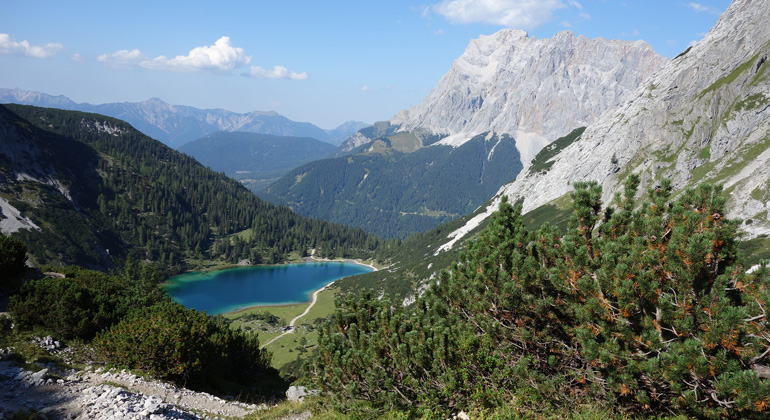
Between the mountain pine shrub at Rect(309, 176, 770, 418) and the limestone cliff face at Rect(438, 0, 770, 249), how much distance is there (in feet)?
364

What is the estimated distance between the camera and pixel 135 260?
182250 mm

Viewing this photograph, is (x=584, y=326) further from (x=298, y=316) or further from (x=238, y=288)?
(x=238, y=288)

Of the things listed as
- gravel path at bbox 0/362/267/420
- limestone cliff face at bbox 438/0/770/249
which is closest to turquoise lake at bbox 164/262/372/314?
limestone cliff face at bbox 438/0/770/249

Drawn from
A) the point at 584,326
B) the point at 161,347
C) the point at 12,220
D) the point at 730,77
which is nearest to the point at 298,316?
the point at 161,347

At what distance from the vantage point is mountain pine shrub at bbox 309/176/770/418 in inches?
384

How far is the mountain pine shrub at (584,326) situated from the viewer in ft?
32.0

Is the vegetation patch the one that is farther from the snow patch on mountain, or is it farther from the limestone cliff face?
the snow patch on mountain

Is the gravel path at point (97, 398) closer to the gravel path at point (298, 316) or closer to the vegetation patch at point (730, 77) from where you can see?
the gravel path at point (298, 316)

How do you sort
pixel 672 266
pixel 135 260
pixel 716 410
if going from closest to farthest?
pixel 716 410 → pixel 672 266 → pixel 135 260

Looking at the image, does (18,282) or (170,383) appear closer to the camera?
(170,383)

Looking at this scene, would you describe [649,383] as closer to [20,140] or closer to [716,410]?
[716,410]

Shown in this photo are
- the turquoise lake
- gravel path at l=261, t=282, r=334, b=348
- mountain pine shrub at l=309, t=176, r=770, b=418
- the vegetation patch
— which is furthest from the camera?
the turquoise lake

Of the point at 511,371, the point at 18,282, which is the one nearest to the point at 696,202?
the point at 511,371

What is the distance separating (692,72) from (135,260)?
835ft
